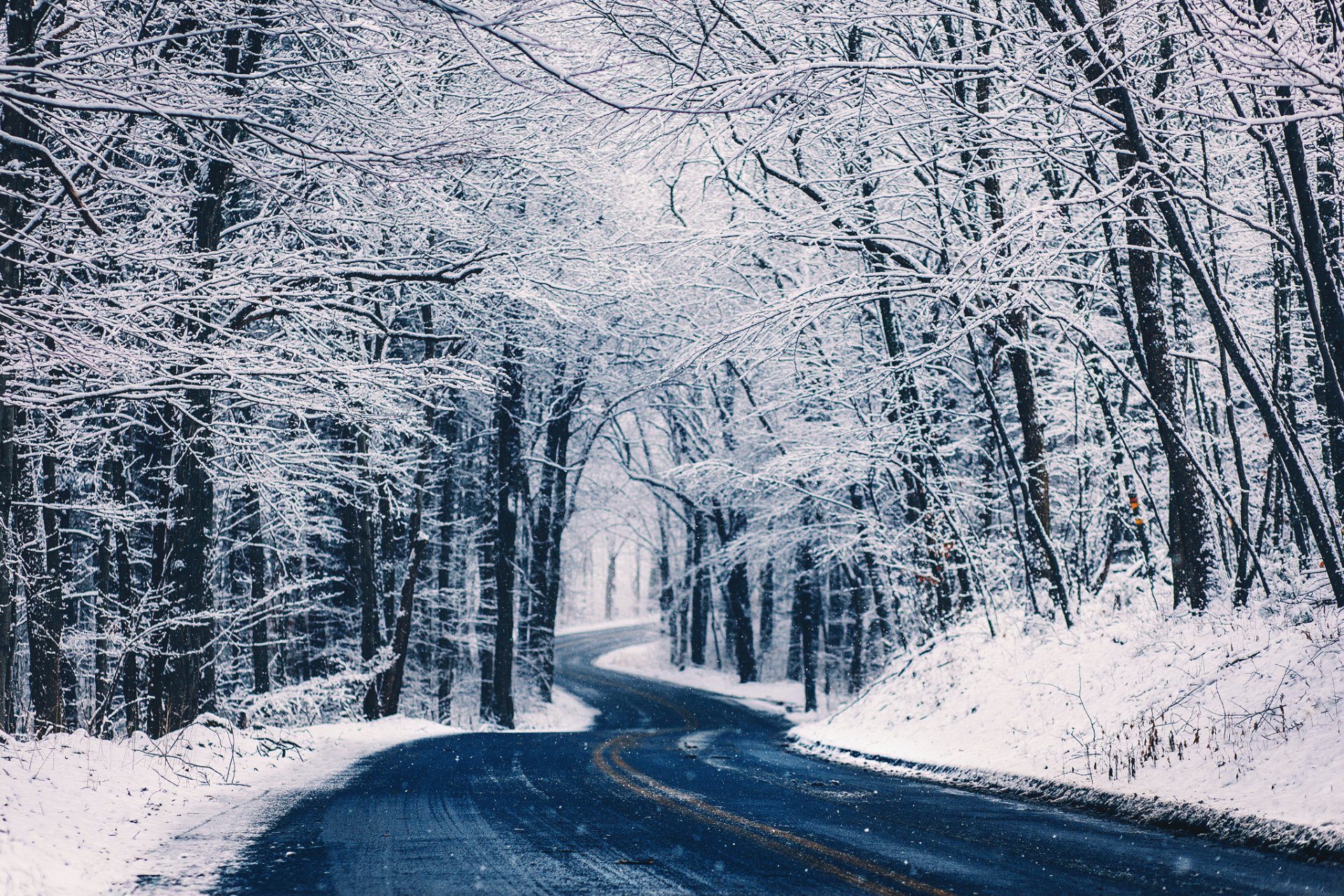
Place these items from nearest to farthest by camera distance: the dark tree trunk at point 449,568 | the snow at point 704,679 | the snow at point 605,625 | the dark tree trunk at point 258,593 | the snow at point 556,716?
the dark tree trunk at point 258,593 < the dark tree trunk at point 449,568 < the snow at point 556,716 < the snow at point 704,679 < the snow at point 605,625

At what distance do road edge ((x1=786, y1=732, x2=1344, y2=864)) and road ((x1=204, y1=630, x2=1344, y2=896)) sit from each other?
20 centimetres

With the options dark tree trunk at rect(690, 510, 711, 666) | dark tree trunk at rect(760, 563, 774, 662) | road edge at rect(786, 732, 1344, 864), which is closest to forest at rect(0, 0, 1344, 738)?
road edge at rect(786, 732, 1344, 864)

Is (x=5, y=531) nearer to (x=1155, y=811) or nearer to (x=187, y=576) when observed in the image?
(x=187, y=576)

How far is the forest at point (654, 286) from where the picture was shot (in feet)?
28.1

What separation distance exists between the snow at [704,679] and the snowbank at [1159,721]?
1595 centimetres

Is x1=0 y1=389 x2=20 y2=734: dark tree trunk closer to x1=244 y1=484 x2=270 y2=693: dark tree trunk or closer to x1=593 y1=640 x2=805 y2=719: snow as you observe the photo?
x1=244 y1=484 x2=270 y2=693: dark tree trunk

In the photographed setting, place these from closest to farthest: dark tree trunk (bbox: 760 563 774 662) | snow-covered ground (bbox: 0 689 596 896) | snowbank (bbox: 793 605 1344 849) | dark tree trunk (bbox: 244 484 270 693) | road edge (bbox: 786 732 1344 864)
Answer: road edge (bbox: 786 732 1344 864) < snow-covered ground (bbox: 0 689 596 896) < snowbank (bbox: 793 605 1344 849) < dark tree trunk (bbox: 244 484 270 693) < dark tree trunk (bbox: 760 563 774 662)

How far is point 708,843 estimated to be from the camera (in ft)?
20.6

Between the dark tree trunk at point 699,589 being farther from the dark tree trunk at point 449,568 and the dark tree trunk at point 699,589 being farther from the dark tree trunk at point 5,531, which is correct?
the dark tree trunk at point 5,531

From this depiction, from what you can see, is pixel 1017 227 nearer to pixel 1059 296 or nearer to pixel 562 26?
pixel 562 26

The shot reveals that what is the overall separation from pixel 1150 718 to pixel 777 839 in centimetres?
407

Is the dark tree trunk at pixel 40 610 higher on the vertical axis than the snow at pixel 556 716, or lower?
higher

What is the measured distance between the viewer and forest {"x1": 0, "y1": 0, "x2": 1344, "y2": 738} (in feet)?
28.1

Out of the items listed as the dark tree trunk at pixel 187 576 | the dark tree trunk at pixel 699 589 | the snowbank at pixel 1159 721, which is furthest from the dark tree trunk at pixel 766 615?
the dark tree trunk at pixel 187 576
